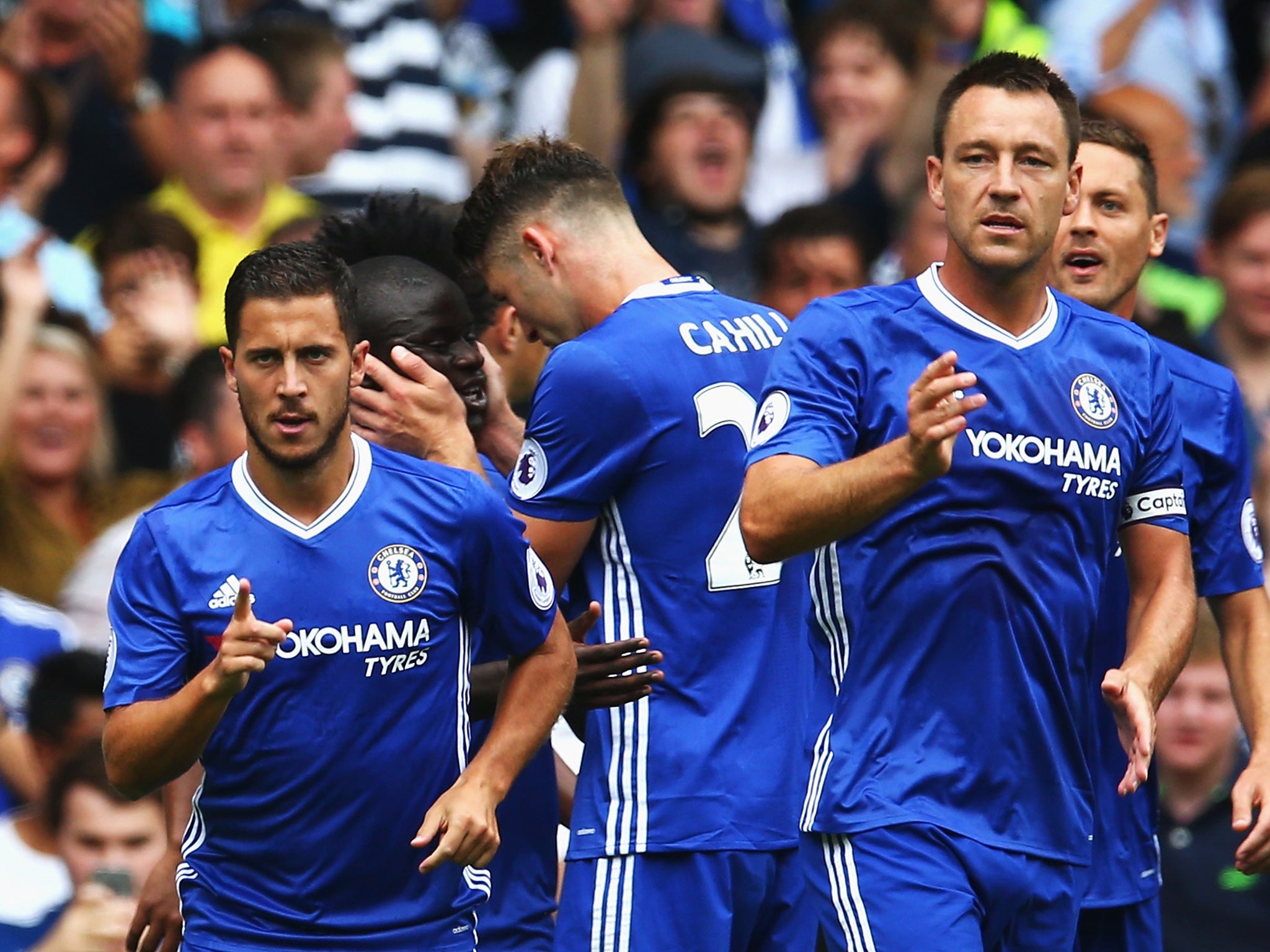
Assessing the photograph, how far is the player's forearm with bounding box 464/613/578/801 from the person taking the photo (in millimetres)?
4836

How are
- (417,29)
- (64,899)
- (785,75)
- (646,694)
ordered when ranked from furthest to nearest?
1. (785,75)
2. (417,29)
3. (64,899)
4. (646,694)

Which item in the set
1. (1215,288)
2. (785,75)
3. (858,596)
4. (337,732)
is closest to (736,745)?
(858,596)

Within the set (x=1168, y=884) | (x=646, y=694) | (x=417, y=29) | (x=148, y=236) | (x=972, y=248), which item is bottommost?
(x=1168, y=884)

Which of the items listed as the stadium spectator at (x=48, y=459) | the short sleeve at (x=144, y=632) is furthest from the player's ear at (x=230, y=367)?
the stadium spectator at (x=48, y=459)

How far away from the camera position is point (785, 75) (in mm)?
11586

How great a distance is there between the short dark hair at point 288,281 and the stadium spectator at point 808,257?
476 cm

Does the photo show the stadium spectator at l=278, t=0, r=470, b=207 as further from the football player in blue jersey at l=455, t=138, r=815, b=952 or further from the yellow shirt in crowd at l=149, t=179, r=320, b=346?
the football player in blue jersey at l=455, t=138, r=815, b=952

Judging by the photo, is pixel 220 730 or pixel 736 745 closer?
pixel 220 730

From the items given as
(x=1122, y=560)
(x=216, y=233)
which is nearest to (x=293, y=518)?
(x=1122, y=560)

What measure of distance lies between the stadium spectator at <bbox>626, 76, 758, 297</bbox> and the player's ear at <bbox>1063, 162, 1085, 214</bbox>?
4.86m

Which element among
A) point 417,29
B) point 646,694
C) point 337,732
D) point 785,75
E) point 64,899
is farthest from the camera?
point 785,75

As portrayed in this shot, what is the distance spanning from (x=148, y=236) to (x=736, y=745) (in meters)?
4.77

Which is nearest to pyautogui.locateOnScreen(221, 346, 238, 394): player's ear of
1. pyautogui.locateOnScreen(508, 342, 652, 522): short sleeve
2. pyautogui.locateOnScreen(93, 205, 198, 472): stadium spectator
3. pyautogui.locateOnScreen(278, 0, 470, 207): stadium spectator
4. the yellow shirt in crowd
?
pyautogui.locateOnScreen(508, 342, 652, 522): short sleeve

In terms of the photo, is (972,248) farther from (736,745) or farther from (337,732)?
(337,732)
